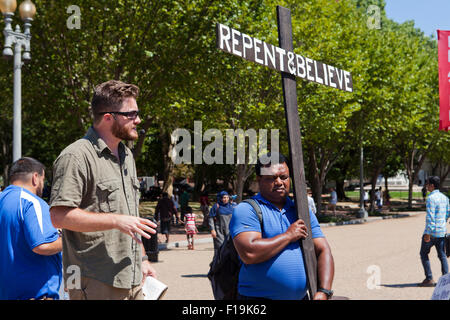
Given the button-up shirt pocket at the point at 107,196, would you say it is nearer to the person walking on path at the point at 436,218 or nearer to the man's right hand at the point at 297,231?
the man's right hand at the point at 297,231

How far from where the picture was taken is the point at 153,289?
3043 mm

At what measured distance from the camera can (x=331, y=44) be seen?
23766mm

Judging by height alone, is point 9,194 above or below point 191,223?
above

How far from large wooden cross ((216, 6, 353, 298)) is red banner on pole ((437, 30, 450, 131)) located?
411cm

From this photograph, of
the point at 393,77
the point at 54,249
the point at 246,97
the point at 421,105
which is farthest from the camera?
the point at 421,105

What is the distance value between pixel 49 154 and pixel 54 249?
4274 centimetres

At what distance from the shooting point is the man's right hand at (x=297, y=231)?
315 centimetres

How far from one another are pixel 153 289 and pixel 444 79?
5375mm

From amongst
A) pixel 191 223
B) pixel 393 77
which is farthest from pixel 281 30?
pixel 393 77

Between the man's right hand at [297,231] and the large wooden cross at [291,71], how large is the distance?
0.14ft

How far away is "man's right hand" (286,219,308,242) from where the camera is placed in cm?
315

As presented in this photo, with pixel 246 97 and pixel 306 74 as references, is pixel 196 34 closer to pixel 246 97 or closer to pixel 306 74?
pixel 246 97

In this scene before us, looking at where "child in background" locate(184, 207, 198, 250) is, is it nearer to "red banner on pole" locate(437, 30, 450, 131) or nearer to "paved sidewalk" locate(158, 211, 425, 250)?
"paved sidewalk" locate(158, 211, 425, 250)

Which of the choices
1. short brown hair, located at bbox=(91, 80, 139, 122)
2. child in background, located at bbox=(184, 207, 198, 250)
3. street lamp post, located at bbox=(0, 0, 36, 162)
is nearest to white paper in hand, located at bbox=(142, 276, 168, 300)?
short brown hair, located at bbox=(91, 80, 139, 122)
